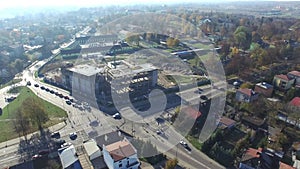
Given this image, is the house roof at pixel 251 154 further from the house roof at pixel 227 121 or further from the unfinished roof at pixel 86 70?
the unfinished roof at pixel 86 70

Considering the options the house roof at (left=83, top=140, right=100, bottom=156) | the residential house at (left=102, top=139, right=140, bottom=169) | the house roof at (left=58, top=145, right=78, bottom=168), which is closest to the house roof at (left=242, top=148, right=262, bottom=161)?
the residential house at (left=102, top=139, right=140, bottom=169)

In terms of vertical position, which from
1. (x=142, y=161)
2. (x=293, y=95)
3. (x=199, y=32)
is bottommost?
(x=142, y=161)

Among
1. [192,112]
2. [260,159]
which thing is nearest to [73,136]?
[192,112]

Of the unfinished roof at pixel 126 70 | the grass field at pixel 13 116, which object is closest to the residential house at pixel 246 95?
the unfinished roof at pixel 126 70

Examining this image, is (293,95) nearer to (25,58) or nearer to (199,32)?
(199,32)

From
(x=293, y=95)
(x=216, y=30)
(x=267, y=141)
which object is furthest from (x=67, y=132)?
(x=216, y=30)
